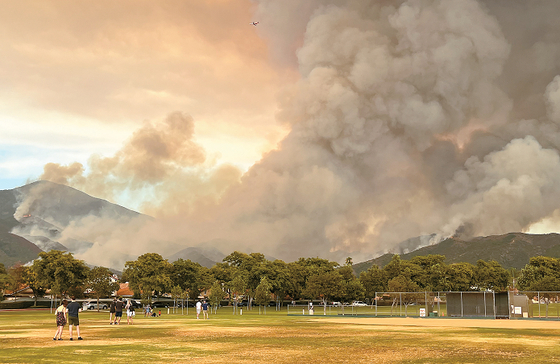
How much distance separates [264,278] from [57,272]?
40.7 metres

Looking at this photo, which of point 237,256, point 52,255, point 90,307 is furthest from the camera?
point 237,256

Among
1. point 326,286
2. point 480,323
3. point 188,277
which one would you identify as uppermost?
point 188,277

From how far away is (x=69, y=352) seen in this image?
25000 mm

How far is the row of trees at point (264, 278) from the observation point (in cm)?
10444

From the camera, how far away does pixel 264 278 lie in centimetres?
11075

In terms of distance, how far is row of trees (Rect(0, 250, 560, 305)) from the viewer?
10444 cm

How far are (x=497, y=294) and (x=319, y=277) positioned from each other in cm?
4183

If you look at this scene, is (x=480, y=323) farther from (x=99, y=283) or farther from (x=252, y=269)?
(x=252, y=269)

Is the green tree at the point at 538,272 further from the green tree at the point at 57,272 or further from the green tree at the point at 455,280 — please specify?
the green tree at the point at 57,272

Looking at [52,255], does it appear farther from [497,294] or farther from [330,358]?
[330,358]

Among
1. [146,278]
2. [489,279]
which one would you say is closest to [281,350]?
[146,278]

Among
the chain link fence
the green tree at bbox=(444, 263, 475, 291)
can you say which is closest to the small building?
the chain link fence

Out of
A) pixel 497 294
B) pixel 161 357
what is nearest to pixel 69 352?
pixel 161 357

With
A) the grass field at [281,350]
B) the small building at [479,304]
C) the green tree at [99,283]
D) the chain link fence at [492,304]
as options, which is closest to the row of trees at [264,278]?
the green tree at [99,283]
